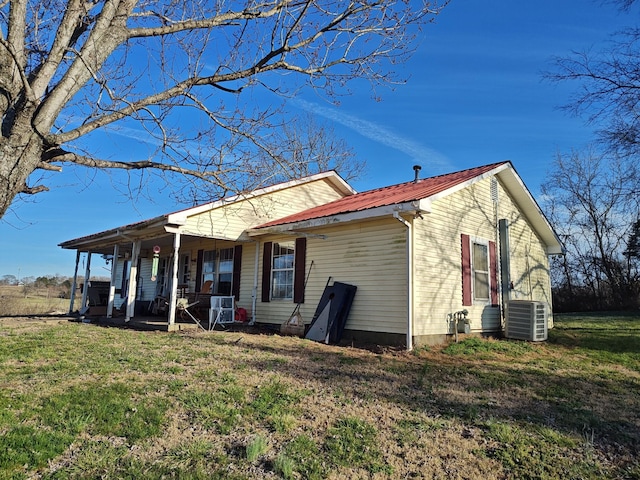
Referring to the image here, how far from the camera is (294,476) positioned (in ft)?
10.5

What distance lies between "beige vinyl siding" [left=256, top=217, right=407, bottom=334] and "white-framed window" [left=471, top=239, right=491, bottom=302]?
2700 mm

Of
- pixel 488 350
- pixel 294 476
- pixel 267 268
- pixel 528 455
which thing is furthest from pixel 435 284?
pixel 294 476

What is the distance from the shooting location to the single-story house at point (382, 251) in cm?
891

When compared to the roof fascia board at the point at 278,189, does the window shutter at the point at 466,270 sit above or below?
below

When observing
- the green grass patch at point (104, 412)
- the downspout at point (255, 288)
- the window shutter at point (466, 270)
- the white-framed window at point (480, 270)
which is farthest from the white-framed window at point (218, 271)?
the green grass patch at point (104, 412)

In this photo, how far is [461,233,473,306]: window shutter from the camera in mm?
10094

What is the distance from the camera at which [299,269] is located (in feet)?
36.4

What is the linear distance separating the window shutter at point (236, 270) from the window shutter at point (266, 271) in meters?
1.18

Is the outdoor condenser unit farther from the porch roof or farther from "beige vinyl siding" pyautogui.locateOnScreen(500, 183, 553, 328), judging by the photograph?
the porch roof

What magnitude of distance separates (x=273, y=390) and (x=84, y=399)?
200 cm

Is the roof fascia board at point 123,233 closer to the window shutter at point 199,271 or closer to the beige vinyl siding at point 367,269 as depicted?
the window shutter at point 199,271

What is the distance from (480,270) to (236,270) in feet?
22.8

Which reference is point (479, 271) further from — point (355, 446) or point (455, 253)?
point (355, 446)

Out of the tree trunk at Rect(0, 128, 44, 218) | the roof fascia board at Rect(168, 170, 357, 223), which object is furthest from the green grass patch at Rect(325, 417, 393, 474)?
the roof fascia board at Rect(168, 170, 357, 223)
